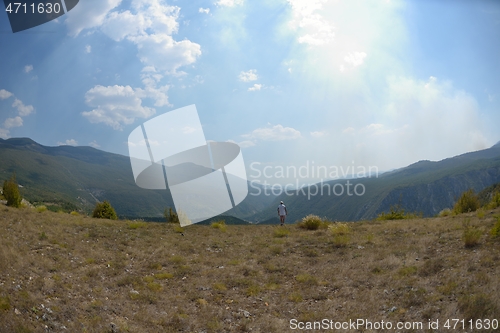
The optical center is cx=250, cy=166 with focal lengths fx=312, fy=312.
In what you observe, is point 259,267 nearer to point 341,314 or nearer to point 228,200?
point 228,200

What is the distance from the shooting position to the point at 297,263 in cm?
1374

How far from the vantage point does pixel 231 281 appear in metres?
11.5

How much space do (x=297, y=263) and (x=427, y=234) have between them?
25.8ft

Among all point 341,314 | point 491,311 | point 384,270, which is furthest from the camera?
point 384,270

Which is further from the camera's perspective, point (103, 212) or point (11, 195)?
point (103, 212)

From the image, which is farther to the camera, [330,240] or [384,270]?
[330,240]

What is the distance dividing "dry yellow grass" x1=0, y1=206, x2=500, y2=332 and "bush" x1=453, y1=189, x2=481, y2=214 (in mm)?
11306

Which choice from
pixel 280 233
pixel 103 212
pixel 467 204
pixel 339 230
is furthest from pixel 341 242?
pixel 103 212

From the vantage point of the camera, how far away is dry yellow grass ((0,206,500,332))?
771 centimetres

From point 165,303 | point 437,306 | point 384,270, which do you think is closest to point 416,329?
point 437,306

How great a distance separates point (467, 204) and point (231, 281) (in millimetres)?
24543

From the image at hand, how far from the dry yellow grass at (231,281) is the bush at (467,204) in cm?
1131

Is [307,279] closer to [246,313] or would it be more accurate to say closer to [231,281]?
[231,281]

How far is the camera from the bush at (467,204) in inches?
1044
